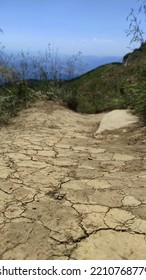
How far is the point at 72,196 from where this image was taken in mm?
2375

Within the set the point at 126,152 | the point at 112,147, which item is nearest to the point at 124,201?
the point at 126,152

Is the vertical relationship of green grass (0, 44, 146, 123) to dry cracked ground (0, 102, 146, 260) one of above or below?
above

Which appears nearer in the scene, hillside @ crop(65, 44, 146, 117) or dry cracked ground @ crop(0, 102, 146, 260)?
dry cracked ground @ crop(0, 102, 146, 260)

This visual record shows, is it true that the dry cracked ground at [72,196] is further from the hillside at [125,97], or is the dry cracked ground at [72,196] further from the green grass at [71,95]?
the green grass at [71,95]

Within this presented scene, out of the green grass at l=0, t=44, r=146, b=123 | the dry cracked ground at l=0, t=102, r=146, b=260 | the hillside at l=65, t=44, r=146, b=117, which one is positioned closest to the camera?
the dry cracked ground at l=0, t=102, r=146, b=260

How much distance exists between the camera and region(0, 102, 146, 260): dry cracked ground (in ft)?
5.93

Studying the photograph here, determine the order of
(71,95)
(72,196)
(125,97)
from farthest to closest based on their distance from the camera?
(71,95) → (125,97) → (72,196)

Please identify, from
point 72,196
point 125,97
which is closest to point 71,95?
point 125,97

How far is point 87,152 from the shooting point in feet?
11.5

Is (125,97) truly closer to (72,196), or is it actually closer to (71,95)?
(71,95)

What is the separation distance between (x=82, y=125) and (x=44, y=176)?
2.48 meters

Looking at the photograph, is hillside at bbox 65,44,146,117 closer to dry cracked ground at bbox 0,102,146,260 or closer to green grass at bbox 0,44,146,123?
green grass at bbox 0,44,146,123

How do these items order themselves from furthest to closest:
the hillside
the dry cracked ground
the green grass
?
1. the green grass
2. the hillside
3. the dry cracked ground

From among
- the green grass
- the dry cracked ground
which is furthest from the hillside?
the dry cracked ground
